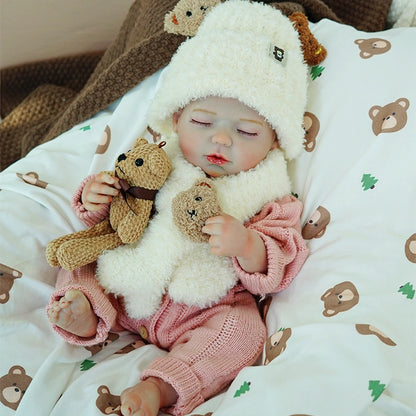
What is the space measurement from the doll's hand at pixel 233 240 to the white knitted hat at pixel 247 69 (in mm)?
226

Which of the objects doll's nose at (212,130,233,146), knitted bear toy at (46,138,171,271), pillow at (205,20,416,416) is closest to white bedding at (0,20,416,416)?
pillow at (205,20,416,416)

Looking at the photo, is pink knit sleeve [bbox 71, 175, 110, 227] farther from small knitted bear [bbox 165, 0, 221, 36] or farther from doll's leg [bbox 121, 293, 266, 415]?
small knitted bear [bbox 165, 0, 221, 36]

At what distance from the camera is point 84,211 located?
1.02 meters

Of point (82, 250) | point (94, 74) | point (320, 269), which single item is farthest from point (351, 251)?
point (94, 74)

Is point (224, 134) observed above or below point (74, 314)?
above

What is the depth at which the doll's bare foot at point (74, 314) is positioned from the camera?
912 mm

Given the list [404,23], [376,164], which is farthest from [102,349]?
[404,23]

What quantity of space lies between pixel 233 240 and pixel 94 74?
78 centimetres

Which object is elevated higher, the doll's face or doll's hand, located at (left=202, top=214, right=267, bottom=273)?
the doll's face

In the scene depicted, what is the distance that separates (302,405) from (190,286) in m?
0.31

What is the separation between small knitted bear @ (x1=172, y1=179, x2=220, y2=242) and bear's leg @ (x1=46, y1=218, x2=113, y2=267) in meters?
0.17

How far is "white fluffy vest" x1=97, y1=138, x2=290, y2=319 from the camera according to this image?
99 cm

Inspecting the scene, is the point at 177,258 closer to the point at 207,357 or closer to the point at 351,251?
the point at 207,357

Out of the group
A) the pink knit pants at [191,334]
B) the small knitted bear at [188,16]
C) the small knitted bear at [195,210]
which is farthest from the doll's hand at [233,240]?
the small knitted bear at [188,16]
